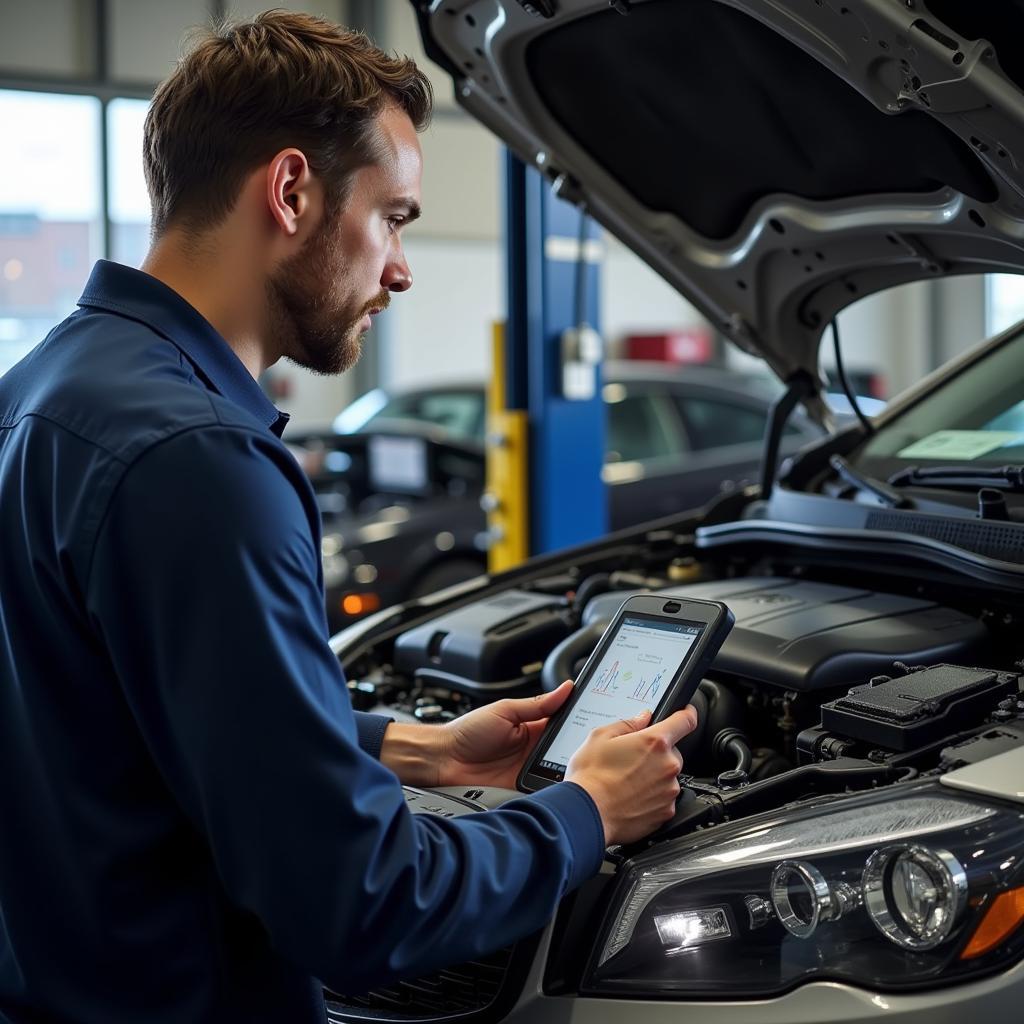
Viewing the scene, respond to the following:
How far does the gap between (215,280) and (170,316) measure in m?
0.06

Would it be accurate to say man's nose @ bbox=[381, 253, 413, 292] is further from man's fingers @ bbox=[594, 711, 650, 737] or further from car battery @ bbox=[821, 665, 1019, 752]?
car battery @ bbox=[821, 665, 1019, 752]

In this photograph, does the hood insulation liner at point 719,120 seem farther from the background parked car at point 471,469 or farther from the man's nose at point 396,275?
the background parked car at point 471,469

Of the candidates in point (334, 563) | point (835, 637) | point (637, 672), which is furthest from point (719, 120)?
point (334, 563)

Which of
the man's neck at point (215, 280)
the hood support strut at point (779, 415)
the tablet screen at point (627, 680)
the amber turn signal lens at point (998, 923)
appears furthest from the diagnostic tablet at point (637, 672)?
the hood support strut at point (779, 415)

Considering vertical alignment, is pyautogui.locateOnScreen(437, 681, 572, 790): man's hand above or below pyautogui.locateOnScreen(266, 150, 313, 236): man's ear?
below

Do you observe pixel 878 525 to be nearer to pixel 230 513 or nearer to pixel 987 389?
pixel 987 389

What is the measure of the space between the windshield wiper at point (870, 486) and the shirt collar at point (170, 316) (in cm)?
137

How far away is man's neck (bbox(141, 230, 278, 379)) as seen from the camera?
1.34 m

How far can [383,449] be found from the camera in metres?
5.92

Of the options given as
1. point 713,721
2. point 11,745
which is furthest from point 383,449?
point 11,745

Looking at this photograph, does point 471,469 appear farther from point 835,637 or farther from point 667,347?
point 667,347

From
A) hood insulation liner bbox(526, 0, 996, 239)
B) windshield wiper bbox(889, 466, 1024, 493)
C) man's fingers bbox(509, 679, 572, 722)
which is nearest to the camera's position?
man's fingers bbox(509, 679, 572, 722)

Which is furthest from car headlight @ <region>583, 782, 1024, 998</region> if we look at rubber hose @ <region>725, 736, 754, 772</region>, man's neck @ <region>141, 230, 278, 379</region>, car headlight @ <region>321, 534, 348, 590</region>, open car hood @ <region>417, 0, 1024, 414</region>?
car headlight @ <region>321, 534, 348, 590</region>

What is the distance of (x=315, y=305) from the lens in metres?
1.38
